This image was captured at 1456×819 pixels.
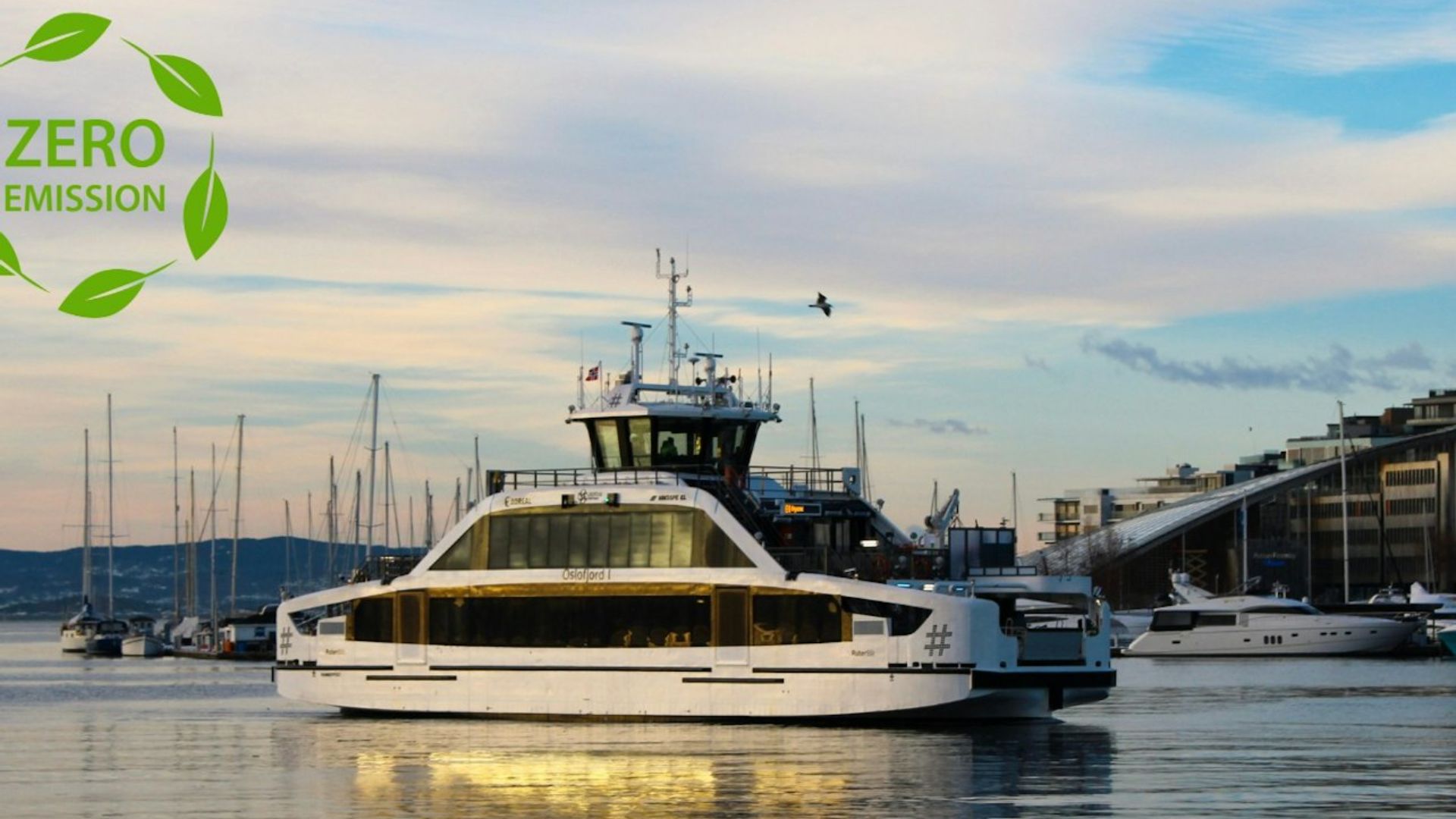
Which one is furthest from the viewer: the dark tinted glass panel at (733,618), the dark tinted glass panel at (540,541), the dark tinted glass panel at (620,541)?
the dark tinted glass panel at (540,541)

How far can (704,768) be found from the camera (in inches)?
1430

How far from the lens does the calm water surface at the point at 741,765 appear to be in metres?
30.5

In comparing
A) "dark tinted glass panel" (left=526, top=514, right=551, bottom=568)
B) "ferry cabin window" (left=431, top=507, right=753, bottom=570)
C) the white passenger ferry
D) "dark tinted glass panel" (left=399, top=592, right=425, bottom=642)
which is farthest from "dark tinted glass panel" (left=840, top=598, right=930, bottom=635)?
"dark tinted glass panel" (left=399, top=592, right=425, bottom=642)

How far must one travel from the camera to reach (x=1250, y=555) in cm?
15862

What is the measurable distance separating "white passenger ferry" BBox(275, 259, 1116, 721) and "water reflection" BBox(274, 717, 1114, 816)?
41.7 inches

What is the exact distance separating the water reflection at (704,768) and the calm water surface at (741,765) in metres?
0.08

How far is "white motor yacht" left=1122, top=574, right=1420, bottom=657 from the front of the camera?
4070 inches

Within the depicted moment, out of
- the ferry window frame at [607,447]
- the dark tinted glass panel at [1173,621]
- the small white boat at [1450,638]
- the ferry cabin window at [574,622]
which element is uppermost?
the ferry window frame at [607,447]

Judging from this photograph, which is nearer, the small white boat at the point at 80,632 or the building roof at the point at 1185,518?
the small white boat at the point at 80,632

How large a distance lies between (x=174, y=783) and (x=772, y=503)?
1918 cm

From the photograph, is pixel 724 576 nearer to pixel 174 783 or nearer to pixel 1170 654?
pixel 174 783

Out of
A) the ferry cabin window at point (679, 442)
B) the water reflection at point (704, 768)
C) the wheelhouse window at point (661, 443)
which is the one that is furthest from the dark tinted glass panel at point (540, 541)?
the ferry cabin window at point (679, 442)

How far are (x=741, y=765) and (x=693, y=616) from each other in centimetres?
1103

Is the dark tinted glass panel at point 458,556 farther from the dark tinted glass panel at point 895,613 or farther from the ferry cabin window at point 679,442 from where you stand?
the dark tinted glass panel at point 895,613
